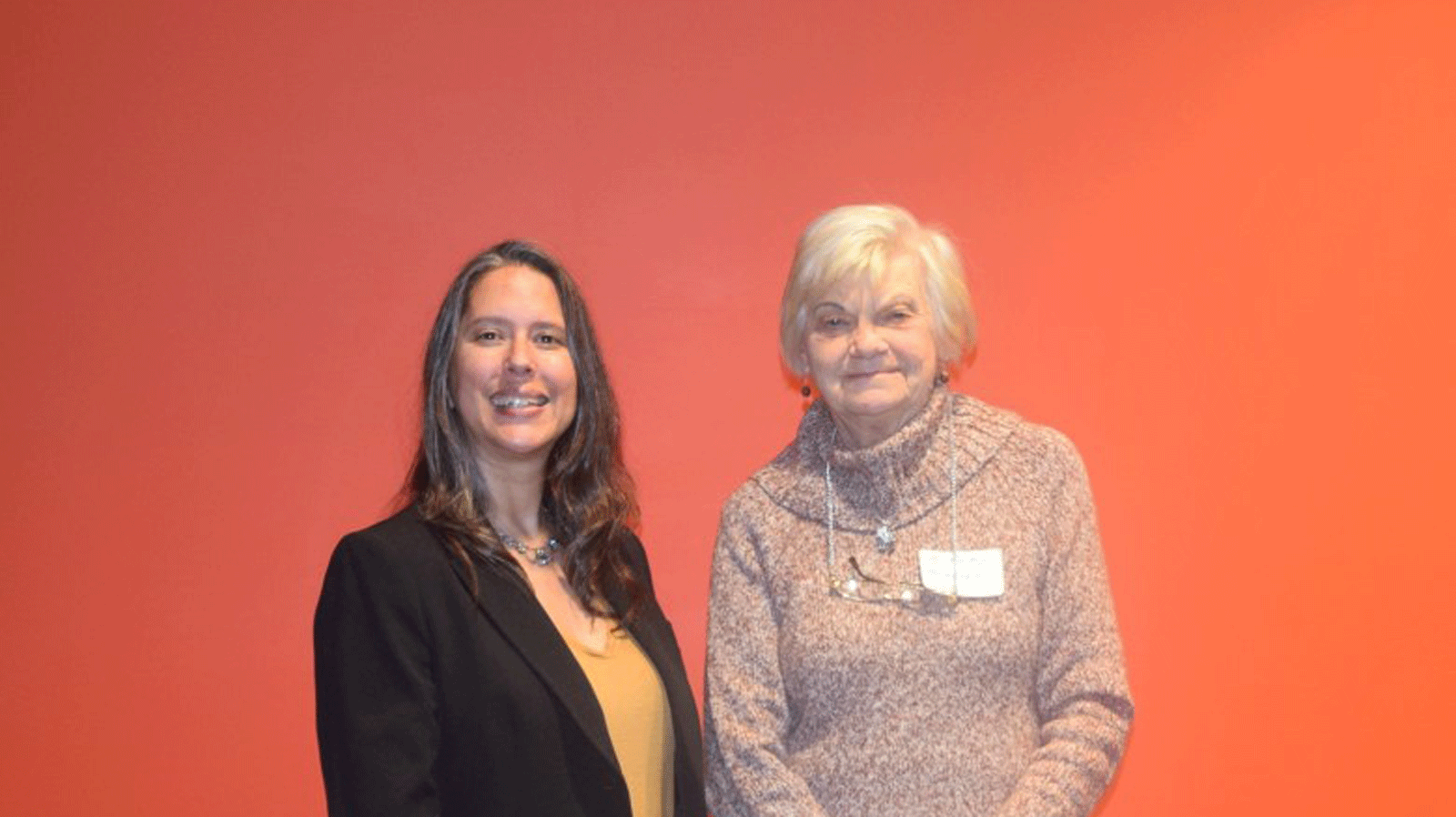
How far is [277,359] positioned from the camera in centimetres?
315

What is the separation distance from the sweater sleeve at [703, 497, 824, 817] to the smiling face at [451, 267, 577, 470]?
1.17 feet

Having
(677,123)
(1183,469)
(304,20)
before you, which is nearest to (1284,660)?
(1183,469)

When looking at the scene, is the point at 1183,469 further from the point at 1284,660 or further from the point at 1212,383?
the point at 1284,660

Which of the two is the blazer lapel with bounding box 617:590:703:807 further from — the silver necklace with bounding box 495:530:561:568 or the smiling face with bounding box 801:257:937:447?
the smiling face with bounding box 801:257:937:447

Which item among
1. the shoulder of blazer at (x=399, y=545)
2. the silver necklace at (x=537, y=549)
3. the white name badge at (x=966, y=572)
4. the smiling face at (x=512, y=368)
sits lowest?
the white name badge at (x=966, y=572)

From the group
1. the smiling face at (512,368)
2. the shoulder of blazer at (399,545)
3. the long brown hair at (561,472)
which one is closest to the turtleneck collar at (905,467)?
the long brown hair at (561,472)

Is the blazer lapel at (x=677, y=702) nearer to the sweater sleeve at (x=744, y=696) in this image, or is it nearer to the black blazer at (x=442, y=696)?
the sweater sleeve at (x=744, y=696)

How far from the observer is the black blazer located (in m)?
2.05

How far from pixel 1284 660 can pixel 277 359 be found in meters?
2.02

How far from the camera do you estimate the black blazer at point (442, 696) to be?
2055 millimetres

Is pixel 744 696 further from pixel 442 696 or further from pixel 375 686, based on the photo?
pixel 375 686

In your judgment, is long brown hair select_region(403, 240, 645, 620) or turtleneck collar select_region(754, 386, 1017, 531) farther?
turtleneck collar select_region(754, 386, 1017, 531)

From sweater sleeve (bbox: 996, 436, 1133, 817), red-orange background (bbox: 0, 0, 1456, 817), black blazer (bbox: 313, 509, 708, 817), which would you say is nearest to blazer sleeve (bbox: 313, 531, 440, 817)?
black blazer (bbox: 313, 509, 708, 817)

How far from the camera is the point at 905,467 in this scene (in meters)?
2.46
